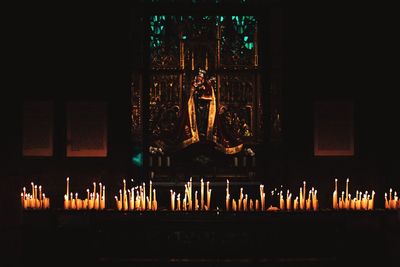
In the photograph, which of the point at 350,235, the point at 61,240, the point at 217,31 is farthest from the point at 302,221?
the point at 217,31

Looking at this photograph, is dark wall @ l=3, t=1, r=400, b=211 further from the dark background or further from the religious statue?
the religious statue

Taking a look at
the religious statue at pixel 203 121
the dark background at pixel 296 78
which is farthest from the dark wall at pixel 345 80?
the religious statue at pixel 203 121

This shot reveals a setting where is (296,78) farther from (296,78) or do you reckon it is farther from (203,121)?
(203,121)

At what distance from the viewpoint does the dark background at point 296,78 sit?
978 centimetres

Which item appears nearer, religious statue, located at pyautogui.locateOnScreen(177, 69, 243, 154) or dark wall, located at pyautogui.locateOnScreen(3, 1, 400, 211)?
dark wall, located at pyautogui.locateOnScreen(3, 1, 400, 211)

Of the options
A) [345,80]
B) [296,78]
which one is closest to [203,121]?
[296,78]

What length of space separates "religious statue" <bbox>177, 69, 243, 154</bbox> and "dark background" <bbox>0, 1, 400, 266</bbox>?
0.97 metres

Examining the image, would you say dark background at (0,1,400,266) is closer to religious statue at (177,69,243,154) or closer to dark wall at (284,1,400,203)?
dark wall at (284,1,400,203)

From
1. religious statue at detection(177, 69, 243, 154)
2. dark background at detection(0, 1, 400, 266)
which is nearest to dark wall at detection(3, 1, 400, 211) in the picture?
dark background at detection(0, 1, 400, 266)

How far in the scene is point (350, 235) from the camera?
7.42 m

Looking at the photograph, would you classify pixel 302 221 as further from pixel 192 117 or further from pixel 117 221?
pixel 192 117

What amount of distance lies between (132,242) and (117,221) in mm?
289

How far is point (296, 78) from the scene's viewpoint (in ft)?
32.3

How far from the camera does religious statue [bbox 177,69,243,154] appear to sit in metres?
10.4
